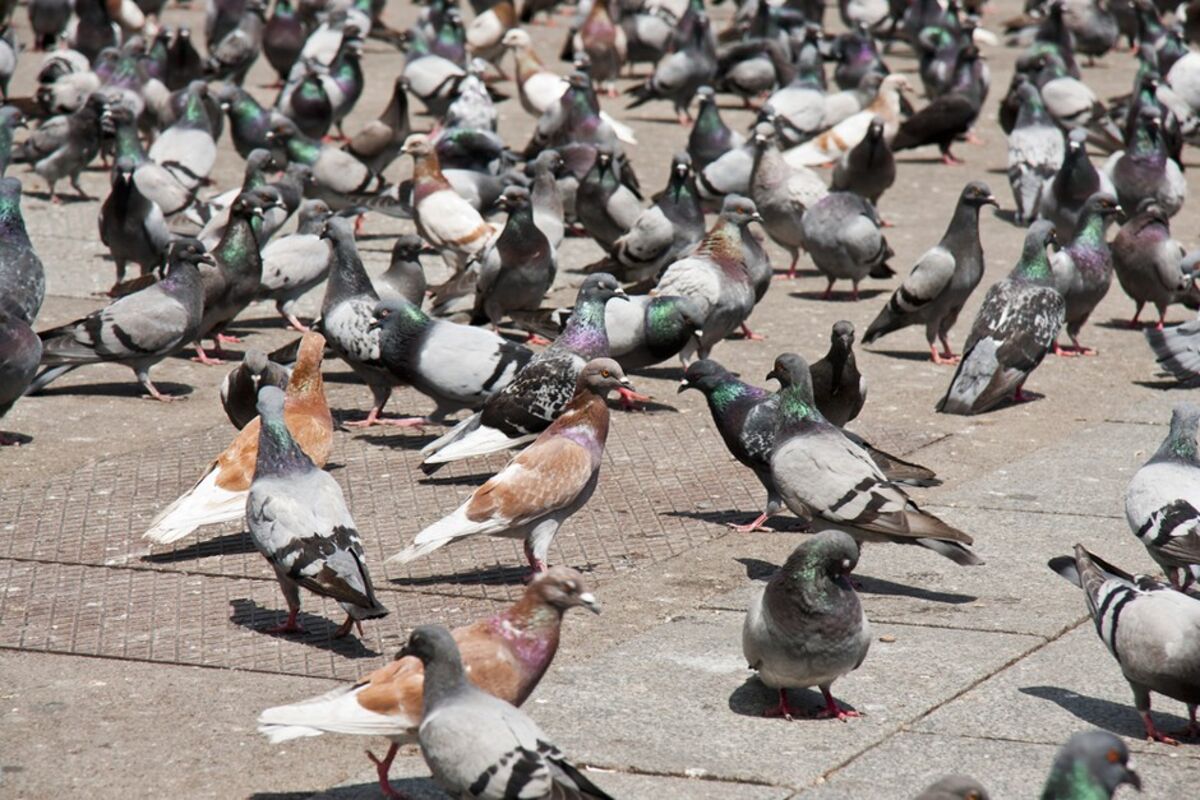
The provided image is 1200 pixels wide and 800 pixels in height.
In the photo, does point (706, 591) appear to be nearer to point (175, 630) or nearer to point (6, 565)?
point (175, 630)

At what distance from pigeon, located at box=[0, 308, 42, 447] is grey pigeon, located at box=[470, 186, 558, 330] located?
9.84 ft

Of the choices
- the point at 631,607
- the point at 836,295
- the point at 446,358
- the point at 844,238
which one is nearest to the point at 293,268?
the point at 446,358

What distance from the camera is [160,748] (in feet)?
17.9

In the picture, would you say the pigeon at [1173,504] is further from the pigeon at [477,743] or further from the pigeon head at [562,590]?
the pigeon at [477,743]

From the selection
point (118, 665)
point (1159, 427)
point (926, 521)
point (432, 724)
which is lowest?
point (1159, 427)

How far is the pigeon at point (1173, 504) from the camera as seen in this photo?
6.43 meters

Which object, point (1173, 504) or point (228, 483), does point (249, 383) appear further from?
point (1173, 504)

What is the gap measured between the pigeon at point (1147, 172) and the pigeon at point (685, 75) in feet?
22.5

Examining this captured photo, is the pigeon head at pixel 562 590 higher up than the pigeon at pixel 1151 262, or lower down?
higher up

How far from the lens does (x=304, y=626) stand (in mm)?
6602

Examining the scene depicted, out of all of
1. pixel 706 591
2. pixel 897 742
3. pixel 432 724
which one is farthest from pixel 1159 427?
pixel 432 724

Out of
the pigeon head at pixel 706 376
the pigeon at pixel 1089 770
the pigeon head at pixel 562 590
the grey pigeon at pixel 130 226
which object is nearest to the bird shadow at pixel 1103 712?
the pigeon at pixel 1089 770

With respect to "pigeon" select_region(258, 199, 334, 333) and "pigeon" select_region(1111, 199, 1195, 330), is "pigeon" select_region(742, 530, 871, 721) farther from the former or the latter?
"pigeon" select_region(1111, 199, 1195, 330)

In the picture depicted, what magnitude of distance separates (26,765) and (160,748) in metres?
0.39
